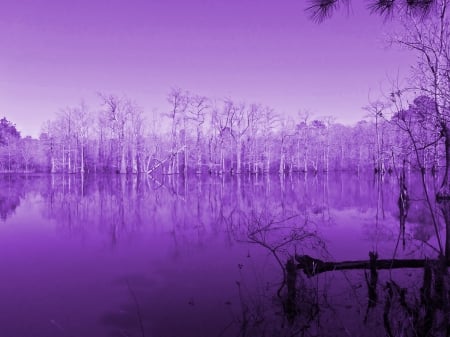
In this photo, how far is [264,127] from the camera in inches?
2115

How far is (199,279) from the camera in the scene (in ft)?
17.9

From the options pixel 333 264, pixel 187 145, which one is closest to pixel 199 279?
pixel 333 264

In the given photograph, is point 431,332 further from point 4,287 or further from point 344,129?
point 344,129

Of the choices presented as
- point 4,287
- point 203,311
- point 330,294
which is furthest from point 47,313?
point 330,294

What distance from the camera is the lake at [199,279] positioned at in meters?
3.93

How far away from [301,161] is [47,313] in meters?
66.1

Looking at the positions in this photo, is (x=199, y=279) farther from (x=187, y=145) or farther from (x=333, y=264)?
(x=187, y=145)

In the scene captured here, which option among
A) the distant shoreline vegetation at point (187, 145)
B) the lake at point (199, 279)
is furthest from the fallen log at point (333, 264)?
the distant shoreline vegetation at point (187, 145)

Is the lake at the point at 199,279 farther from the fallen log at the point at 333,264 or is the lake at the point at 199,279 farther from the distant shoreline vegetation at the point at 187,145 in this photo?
the distant shoreline vegetation at the point at 187,145

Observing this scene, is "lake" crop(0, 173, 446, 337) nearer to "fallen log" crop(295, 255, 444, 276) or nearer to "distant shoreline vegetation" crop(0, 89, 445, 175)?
"fallen log" crop(295, 255, 444, 276)

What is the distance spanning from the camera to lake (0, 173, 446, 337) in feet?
12.9

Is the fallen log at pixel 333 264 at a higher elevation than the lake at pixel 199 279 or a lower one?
higher

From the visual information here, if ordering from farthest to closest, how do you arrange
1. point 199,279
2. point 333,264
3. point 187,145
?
point 187,145
point 199,279
point 333,264

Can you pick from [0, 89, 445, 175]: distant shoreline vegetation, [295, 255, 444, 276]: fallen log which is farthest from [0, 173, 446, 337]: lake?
[0, 89, 445, 175]: distant shoreline vegetation
